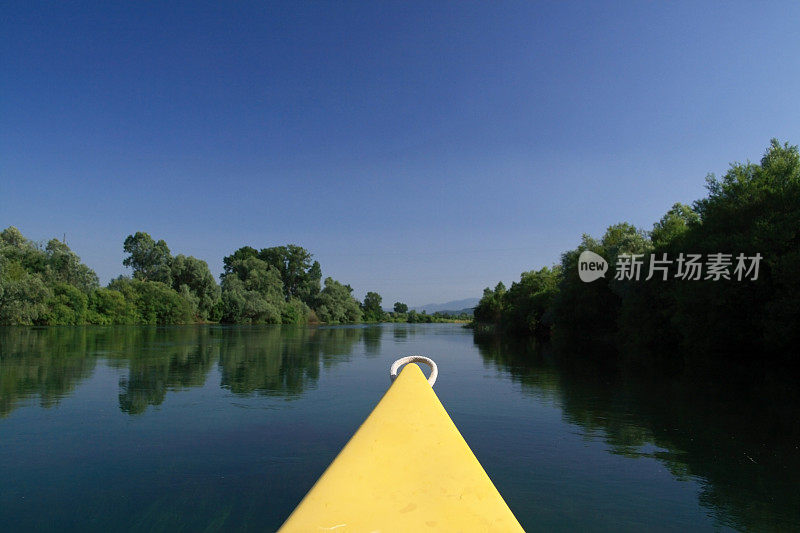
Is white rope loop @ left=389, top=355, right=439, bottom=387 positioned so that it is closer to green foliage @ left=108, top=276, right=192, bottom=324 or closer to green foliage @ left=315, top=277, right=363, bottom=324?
green foliage @ left=108, top=276, right=192, bottom=324

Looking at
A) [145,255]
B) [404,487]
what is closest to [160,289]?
[145,255]

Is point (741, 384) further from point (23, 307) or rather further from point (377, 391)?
point (23, 307)

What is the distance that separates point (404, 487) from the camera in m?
2.14

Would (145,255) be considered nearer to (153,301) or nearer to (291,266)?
(153,301)

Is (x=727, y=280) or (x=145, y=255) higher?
(x=145, y=255)

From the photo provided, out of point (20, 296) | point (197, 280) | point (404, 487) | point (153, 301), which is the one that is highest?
point (197, 280)

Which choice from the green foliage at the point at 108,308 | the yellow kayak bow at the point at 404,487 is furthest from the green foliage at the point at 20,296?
the yellow kayak bow at the point at 404,487

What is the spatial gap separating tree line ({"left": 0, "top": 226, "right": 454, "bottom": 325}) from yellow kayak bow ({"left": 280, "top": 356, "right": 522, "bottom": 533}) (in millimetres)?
52702

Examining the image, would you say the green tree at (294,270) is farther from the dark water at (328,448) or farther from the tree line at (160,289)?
the dark water at (328,448)

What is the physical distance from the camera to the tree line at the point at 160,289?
46.5 meters

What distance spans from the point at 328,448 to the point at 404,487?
218 inches

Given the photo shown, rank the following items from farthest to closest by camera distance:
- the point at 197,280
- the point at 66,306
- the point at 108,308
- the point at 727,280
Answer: the point at 197,280 → the point at 108,308 → the point at 66,306 → the point at 727,280

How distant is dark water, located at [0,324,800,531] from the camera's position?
16.4 feet

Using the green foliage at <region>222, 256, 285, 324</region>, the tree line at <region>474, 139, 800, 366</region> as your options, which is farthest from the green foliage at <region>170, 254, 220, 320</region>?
the tree line at <region>474, 139, 800, 366</region>
